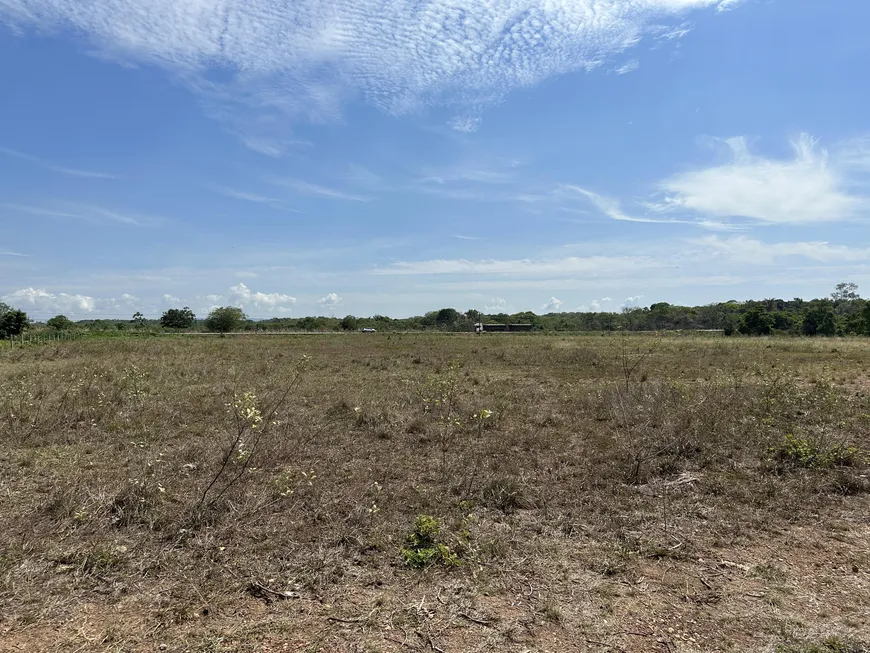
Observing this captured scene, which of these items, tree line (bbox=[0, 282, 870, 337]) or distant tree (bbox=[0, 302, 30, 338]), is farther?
tree line (bbox=[0, 282, 870, 337])

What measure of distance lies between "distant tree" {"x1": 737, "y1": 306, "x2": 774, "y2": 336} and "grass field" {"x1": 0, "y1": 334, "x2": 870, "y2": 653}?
198 feet

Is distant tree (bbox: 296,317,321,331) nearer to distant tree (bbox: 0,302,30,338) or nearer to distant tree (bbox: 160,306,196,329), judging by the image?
distant tree (bbox: 160,306,196,329)

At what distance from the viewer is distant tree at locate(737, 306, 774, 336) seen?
5869 cm

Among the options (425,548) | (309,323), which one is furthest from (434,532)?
(309,323)

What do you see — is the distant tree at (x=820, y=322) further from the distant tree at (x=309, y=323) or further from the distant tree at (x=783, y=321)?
the distant tree at (x=309, y=323)

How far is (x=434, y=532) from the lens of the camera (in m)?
3.87

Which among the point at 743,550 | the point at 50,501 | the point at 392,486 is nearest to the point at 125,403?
the point at 50,501

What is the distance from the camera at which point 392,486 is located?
5.17 metres

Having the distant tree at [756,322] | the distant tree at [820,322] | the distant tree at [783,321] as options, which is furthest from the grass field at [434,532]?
the distant tree at [783,321]

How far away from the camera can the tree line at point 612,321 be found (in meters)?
53.8

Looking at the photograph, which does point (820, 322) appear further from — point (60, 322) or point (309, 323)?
point (60, 322)

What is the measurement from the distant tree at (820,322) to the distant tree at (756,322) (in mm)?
3564

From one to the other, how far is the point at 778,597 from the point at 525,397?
25.0 feet

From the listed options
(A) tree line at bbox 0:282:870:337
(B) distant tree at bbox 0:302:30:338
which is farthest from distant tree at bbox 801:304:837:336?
(B) distant tree at bbox 0:302:30:338
